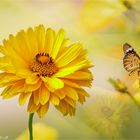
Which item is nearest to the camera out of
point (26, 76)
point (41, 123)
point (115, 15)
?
point (26, 76)

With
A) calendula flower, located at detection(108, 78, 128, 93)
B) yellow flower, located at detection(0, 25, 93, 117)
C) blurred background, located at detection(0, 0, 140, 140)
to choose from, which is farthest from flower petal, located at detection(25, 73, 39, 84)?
calendula flower, located at detection(108, 78, 128, 93)

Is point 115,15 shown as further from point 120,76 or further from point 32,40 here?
point 32,40

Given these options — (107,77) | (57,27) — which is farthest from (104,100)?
(57,27)

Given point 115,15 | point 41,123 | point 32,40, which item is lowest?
point 41,123

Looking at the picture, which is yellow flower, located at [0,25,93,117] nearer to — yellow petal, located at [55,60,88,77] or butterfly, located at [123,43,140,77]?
yellow petal, located at [55,60,88,77]

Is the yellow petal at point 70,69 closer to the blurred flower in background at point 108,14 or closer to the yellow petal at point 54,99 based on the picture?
the yellow petal at point 54,99

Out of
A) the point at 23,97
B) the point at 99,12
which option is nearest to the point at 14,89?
the point at 23,97

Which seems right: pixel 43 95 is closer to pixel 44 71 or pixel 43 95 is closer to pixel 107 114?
pixel 44 71
